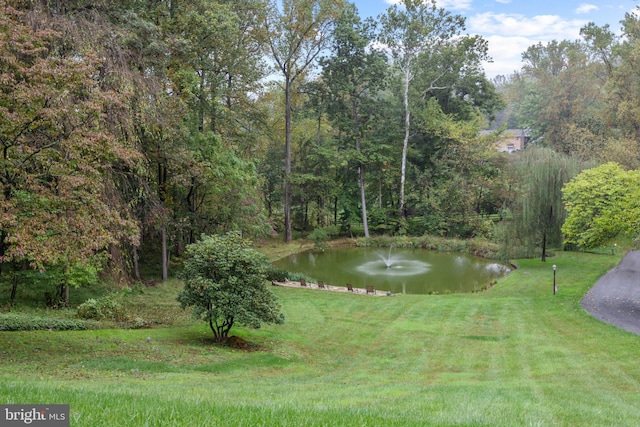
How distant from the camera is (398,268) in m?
30.9

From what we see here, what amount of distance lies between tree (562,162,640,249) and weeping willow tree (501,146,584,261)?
20.3 feet

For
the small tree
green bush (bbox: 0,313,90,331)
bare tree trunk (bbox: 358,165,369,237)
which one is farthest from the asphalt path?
bare tree trunk (bbox: 358,165,369,237)

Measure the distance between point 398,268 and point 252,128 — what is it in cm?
1558

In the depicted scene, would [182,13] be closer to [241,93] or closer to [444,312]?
[241,93]

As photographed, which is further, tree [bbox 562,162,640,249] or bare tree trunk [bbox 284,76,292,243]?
bare tree trunk [bbox 284,76,292,243]

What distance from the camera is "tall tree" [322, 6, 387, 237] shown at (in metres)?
38.3

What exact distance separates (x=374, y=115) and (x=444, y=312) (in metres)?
26.4

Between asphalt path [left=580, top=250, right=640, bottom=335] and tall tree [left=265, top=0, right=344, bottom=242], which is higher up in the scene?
tall tree [left=265, top=0, right=344, bottom=242]

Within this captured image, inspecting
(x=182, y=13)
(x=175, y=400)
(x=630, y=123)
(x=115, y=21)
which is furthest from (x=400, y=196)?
(x=175, y=400)

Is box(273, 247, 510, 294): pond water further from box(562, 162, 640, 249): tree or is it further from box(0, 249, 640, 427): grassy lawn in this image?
box(562, 162, 640, 249): tree

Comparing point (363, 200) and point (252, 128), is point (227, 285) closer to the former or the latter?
point (252, 128)

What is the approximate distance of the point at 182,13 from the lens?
22375 mm

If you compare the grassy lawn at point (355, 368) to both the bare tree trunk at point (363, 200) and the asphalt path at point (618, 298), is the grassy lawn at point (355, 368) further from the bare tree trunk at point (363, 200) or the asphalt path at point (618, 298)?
the bare tree trunk at point (363, 200)

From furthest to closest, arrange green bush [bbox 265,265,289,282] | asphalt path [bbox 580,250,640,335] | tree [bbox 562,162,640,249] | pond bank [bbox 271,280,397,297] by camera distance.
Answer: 1. green bush [bbox 265,265,289,282]
2. pond bank [bbox 271,280,397,297]
3. tree [bbox 562,162,640,249]
4. asphalt path [bbox 580,250,640,335]
